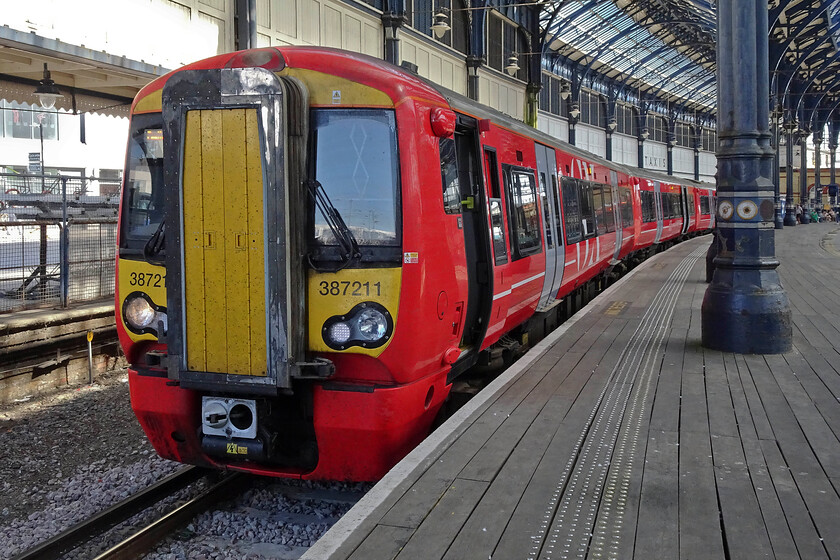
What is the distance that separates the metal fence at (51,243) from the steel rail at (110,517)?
5.12 metres

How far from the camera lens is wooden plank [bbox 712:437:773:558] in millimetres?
3045

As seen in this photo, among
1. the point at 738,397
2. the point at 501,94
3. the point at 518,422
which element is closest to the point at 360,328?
the point at 518,422

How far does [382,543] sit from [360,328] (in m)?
1.52

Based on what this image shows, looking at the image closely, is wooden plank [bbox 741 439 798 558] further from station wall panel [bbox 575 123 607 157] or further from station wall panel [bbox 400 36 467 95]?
station wall panel [bbox 575 123 607 157]

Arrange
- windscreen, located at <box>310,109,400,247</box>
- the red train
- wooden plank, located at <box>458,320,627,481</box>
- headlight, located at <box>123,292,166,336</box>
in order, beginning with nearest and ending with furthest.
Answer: wooden plank, located at <box>458,320,627,481</box>
the red train
windscreen, located at <box>310,109,400,247</box>
headlight, located at <box>123,292,166,336</box>

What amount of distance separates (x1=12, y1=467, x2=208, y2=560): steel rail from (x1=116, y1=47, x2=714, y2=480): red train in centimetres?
42

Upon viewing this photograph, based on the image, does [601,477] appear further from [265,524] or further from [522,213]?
[522,213]

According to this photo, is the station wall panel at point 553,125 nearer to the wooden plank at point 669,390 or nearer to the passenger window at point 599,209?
the passenger window at point 599,209

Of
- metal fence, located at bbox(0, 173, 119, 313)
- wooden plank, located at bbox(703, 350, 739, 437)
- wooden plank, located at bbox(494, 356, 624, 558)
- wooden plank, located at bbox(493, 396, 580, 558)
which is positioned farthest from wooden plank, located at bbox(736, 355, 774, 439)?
metal fence, located at bbox(0, 173, 119, 313)

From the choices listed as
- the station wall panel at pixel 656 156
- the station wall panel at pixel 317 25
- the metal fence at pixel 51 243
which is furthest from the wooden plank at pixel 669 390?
the station wall panel at pixel 656 156

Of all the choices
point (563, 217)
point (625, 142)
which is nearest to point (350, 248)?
point (563, 217)

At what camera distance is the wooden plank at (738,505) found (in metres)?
3.04

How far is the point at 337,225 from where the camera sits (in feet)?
14.5

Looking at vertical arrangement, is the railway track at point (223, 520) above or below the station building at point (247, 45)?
below
